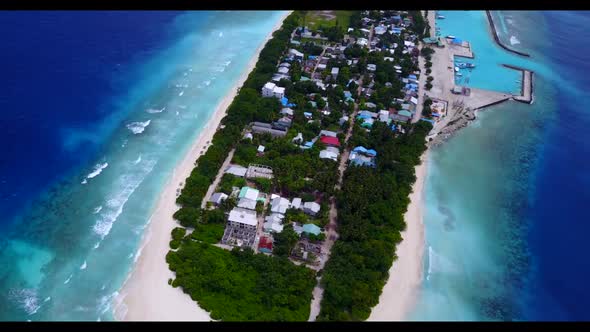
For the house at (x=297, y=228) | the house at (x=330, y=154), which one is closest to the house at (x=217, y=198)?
the house at (x=297, y=228)

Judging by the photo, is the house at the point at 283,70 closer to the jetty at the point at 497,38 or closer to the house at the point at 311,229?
the house at the point at 311,229

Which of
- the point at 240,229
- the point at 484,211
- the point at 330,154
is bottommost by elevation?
the point at 484,211

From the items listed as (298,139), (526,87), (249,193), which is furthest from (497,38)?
(249,193)

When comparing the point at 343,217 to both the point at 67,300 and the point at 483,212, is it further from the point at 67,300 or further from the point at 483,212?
the point at 67,300

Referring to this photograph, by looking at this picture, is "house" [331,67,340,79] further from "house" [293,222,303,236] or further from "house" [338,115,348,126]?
"house" [293,222,303,236]

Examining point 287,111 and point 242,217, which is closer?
point 242,217

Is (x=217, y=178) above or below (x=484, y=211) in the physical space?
above

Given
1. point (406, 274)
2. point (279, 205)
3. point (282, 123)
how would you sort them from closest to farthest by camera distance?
point (406, 274)
point (279, 205)
point (282, 123)

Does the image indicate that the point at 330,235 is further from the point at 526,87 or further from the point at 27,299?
the point at 526,87

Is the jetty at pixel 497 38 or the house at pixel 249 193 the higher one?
the jetty at pixel 497 38
